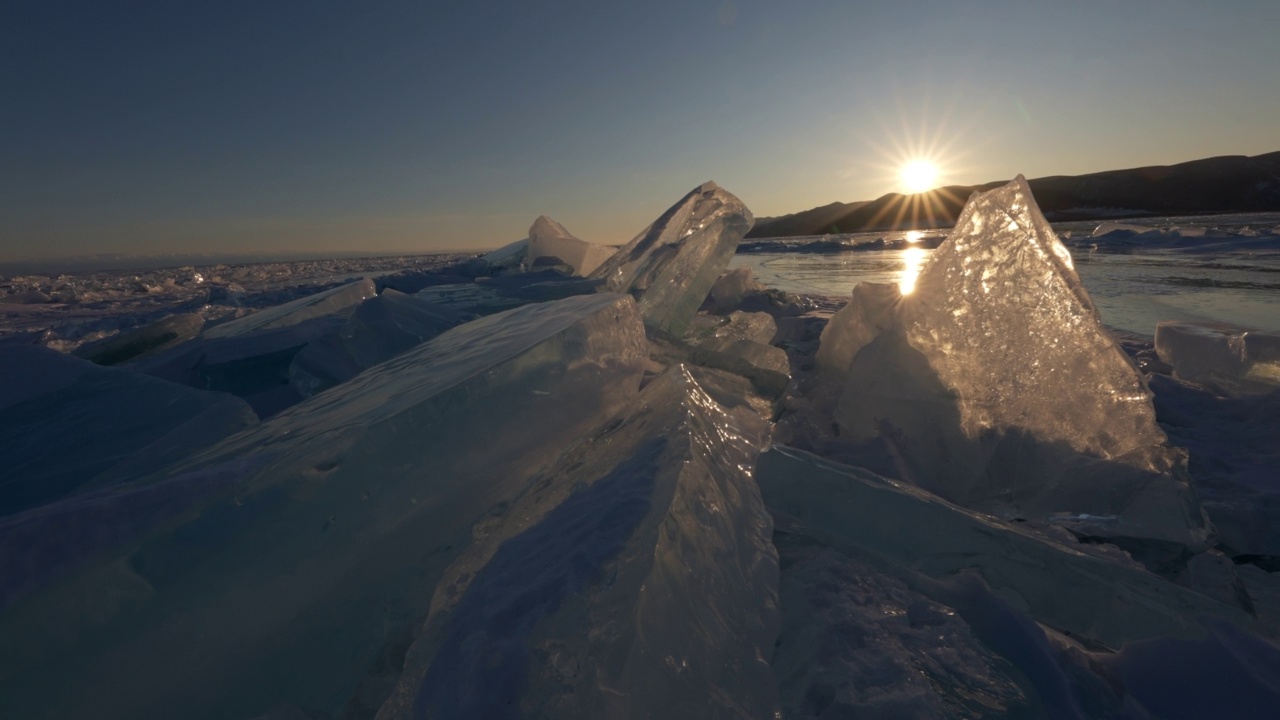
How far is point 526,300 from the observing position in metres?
3.67

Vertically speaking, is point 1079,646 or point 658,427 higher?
point 658,427

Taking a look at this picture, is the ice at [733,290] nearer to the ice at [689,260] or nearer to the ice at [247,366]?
the ice at [689,260]

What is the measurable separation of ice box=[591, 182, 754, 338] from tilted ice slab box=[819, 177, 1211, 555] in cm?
100

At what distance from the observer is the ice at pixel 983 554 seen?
0.90 m

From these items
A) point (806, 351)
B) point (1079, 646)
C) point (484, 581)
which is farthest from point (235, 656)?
point (806, 351)

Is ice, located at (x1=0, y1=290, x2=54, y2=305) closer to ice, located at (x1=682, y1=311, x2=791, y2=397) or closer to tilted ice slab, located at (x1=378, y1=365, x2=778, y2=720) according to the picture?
ice, located at (x1=682, y1=311, x2=791, y2=397)

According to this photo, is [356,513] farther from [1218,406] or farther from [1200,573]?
[1218,406]

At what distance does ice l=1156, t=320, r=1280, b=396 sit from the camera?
209 centimetres

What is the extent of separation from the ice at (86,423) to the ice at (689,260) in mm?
1676

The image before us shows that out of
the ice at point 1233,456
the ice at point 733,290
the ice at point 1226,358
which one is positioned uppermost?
the ice at point 733,290

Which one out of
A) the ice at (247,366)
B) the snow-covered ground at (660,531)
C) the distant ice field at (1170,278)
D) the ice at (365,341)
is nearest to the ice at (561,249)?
the ice at (365,341)

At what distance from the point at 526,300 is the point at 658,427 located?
2.78 meters

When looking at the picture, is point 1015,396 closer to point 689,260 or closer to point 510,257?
point 689,260

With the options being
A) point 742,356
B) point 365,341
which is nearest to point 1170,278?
point 742,356
